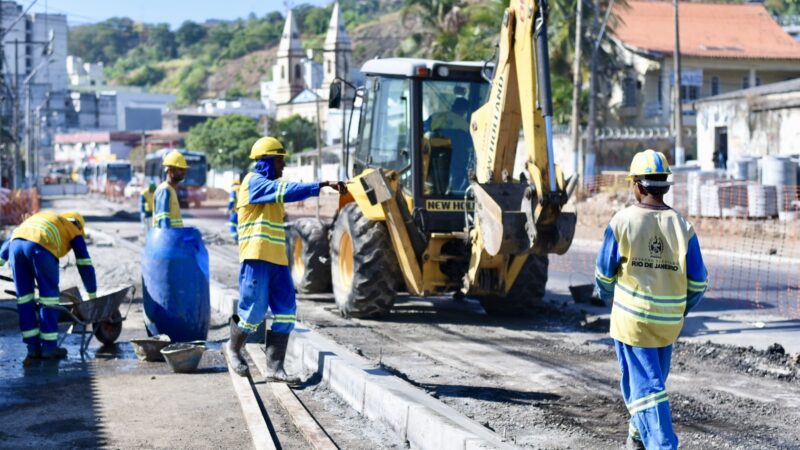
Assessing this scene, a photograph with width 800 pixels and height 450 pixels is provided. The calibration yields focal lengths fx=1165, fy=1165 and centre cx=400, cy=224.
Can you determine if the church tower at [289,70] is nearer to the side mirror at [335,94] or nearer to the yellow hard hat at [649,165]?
the side mirror at [335,94]

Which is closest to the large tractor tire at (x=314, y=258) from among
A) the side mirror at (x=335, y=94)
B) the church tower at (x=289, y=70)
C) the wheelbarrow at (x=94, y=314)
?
the side mirror at (x=335, y=94)

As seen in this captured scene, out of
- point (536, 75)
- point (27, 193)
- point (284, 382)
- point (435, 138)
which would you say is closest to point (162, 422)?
point (284, 382)

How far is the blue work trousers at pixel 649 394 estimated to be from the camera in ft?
19.5

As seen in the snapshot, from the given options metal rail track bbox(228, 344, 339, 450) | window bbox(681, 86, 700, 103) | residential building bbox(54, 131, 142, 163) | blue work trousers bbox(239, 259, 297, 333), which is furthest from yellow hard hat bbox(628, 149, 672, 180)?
residential building bbox(54, 131, 142, 163)

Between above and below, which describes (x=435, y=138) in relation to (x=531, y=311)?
above

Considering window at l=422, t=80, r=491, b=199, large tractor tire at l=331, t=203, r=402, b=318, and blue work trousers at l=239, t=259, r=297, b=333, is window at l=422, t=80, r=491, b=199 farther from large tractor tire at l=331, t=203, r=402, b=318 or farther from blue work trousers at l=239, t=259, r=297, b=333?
blue work trousers at l=239, t=259, r=297, b=333

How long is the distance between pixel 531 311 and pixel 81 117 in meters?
158

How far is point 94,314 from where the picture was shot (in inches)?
433

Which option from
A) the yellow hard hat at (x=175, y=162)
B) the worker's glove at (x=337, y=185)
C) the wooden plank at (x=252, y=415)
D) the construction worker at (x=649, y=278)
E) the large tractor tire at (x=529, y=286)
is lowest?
the wooden plank at (x=252, y=415)

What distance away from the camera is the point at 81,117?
164 meters

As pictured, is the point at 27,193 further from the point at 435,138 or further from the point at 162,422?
the point at 162,422

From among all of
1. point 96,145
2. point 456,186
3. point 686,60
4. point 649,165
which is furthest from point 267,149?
point 96,145

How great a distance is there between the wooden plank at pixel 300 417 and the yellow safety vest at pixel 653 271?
6.98ft

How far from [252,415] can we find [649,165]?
329cm
